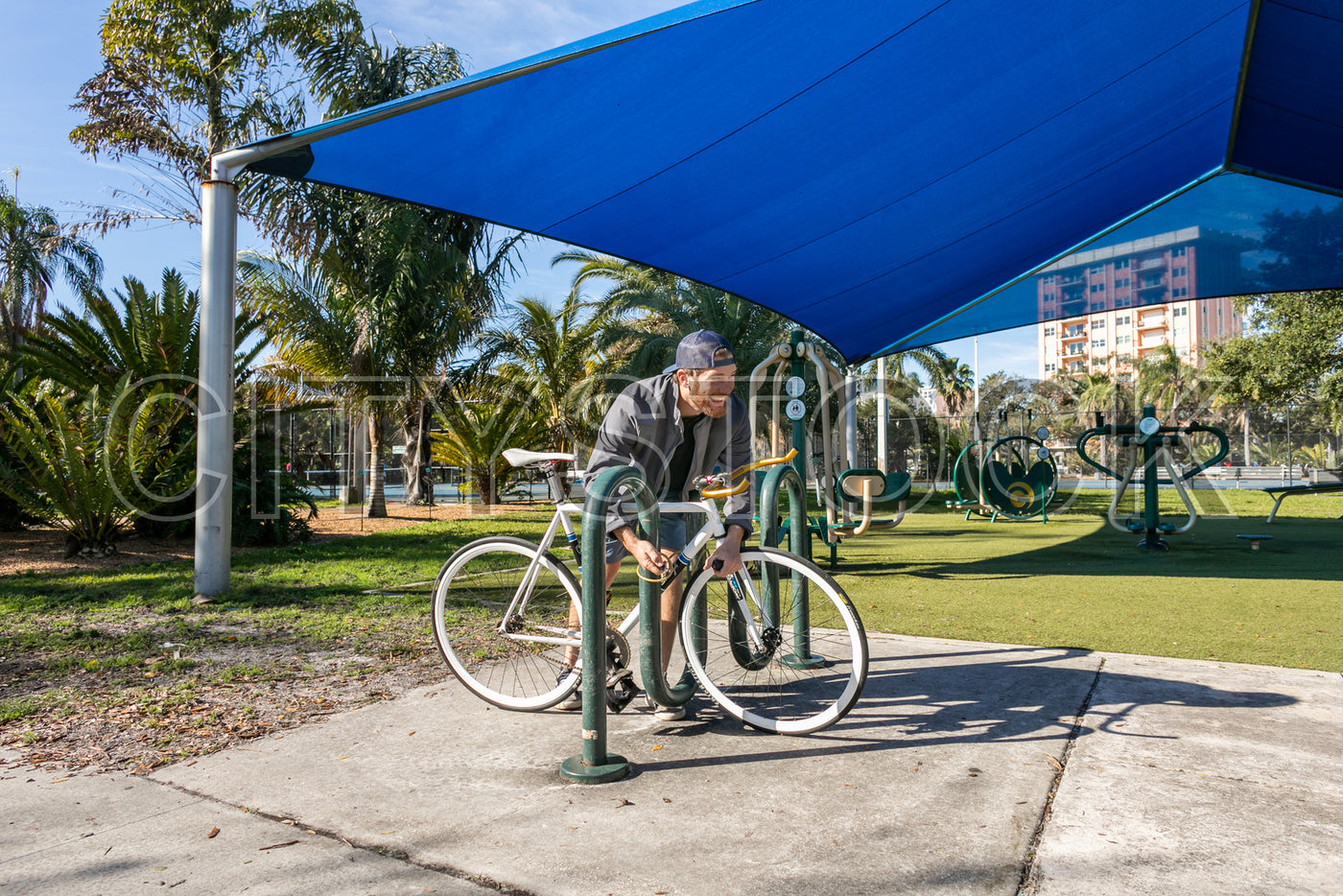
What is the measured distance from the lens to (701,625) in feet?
11.2

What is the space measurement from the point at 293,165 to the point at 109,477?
426 centimetres

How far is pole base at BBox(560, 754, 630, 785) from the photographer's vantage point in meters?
2.71

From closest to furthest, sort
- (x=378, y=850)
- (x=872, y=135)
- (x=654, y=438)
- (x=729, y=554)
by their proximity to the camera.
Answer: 1. (x=378, y=850)
2. (x=729, y=554)
3. (x=654, y=438)
4. (x=872, y=135)

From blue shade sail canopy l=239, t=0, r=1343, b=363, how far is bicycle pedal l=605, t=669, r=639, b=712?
113 inches

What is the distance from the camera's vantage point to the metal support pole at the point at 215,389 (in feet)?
19.5

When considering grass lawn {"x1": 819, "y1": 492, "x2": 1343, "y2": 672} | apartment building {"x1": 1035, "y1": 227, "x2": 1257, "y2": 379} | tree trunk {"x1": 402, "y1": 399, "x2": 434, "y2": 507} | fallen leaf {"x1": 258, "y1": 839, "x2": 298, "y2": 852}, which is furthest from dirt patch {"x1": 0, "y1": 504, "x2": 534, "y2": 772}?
tree trunk {"x1": 402, "y1": 399, "x2": 434, "y2": 507}

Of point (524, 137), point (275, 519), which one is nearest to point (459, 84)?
point (524, 137)

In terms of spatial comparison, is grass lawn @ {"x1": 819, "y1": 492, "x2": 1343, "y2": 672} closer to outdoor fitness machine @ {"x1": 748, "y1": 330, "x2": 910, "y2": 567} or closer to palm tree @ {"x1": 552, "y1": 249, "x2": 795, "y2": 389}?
outdoor fitness machine @ {"x1": 748, "y1": 330, "x2": 910, "y2": 567}

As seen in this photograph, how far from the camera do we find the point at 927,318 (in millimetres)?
10789

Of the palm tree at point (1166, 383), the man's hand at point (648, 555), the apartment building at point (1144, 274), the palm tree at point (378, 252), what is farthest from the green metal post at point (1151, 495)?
the palm tree at point (1166, 383)

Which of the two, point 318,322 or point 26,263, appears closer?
point 318,322

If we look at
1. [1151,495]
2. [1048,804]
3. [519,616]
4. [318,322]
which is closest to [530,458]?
[519,616]

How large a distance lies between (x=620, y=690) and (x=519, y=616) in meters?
0.53

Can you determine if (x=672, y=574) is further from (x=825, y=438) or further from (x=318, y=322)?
(x=318, y=322)
